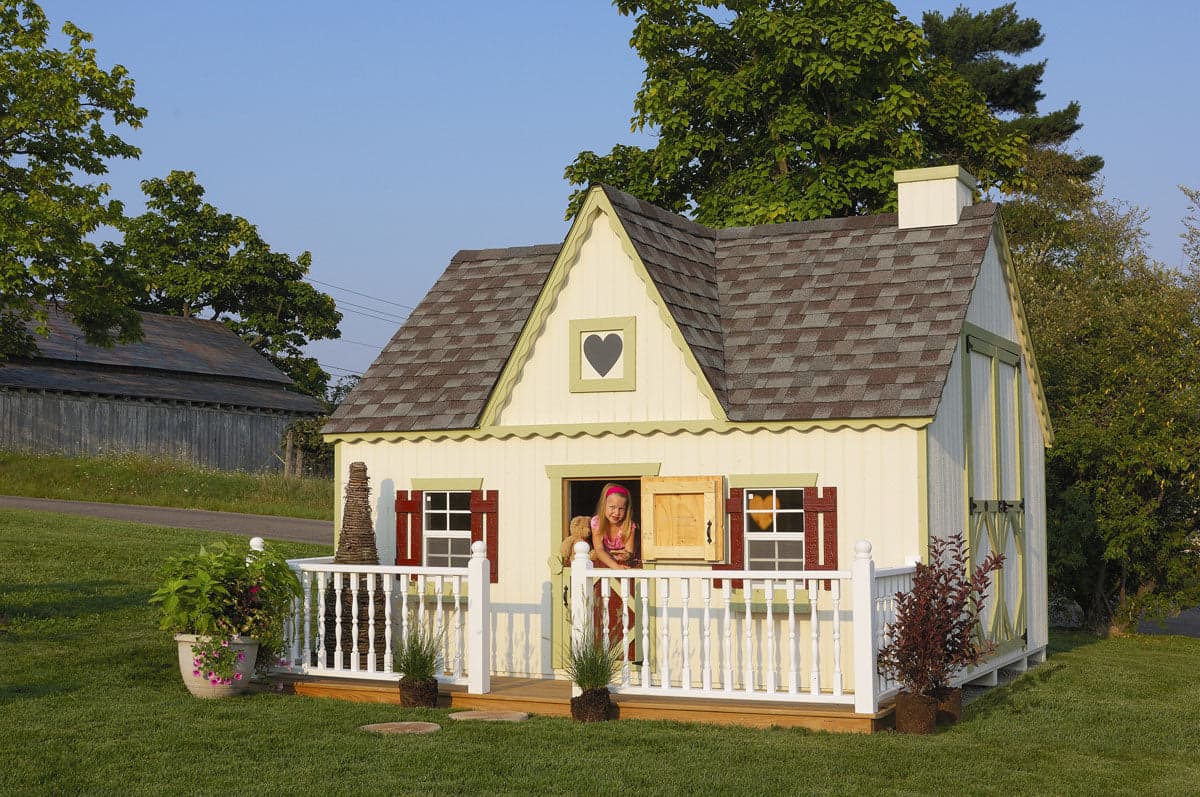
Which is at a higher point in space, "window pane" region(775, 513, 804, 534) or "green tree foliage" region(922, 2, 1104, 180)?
"green tree foliage" region(922, 2, 1104, 180)

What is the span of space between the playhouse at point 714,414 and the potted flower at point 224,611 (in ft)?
7.17

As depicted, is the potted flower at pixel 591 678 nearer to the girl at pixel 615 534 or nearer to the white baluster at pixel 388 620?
the girl at pixel 615 534

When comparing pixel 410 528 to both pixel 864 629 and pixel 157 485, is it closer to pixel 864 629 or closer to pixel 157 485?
pixel 864 629

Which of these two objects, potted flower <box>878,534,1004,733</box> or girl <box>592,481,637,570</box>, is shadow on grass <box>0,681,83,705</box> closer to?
girl <box>592,481,637,570</box>

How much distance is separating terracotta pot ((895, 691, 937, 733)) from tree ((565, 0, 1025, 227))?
1590cm

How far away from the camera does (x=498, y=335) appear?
595 inches

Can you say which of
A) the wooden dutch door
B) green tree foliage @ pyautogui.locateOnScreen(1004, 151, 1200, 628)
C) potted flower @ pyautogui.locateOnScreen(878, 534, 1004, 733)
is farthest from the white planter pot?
green tree foliage @ pyautogui.locateOnScreen(1004, 151, 1200, 628)

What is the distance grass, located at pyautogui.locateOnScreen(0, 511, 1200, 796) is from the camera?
28.9 ft

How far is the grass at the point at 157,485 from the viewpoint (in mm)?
32031

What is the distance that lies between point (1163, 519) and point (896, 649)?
12.4 metres

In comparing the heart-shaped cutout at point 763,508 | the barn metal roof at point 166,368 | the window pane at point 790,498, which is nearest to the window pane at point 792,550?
the heart-shaped cutout at point 763,508

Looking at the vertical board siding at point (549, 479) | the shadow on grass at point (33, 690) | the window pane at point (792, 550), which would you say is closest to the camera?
the shadow on grass at point (33, 690)

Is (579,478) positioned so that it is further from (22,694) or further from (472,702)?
→ (22,694)

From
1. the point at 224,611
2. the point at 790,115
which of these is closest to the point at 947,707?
the point at 224,611
